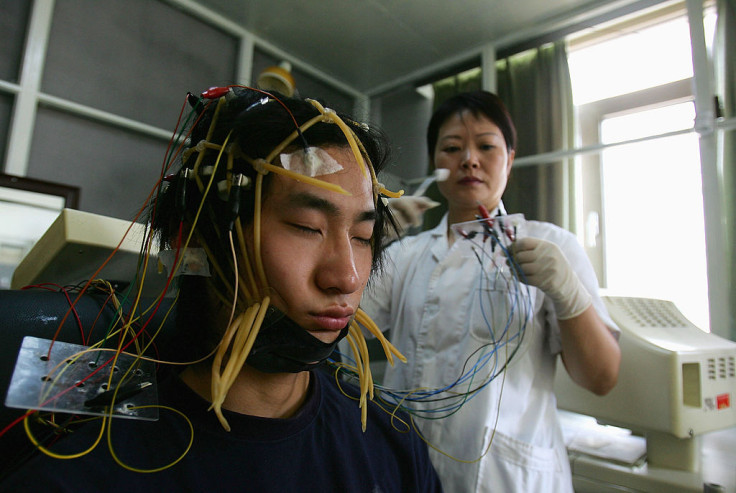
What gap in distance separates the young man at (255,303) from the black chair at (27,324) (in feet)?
0.38

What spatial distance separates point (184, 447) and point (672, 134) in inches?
85.4

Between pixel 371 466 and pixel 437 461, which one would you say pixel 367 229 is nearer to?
pixel 371 466

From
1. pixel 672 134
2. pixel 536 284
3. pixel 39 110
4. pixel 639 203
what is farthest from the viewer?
pixel 639 203

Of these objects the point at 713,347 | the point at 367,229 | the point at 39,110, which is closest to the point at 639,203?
the point at 713,347

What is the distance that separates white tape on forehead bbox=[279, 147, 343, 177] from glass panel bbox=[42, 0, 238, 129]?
5.35 ft

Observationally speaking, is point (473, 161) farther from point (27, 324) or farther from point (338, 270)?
point (27, 324)

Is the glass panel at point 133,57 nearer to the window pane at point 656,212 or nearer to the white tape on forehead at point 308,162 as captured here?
the white tape on forehead at point 308,162

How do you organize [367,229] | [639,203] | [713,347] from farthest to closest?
[639,203], [713,347], [367,229]

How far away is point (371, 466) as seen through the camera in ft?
2.60

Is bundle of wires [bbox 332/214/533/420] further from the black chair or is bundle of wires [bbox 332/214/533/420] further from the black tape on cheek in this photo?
the black chair

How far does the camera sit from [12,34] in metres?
1.67

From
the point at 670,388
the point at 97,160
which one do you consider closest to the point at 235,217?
the point at 670,388

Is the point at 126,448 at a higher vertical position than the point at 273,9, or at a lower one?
lower

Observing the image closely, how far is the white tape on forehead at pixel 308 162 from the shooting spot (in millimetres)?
685
